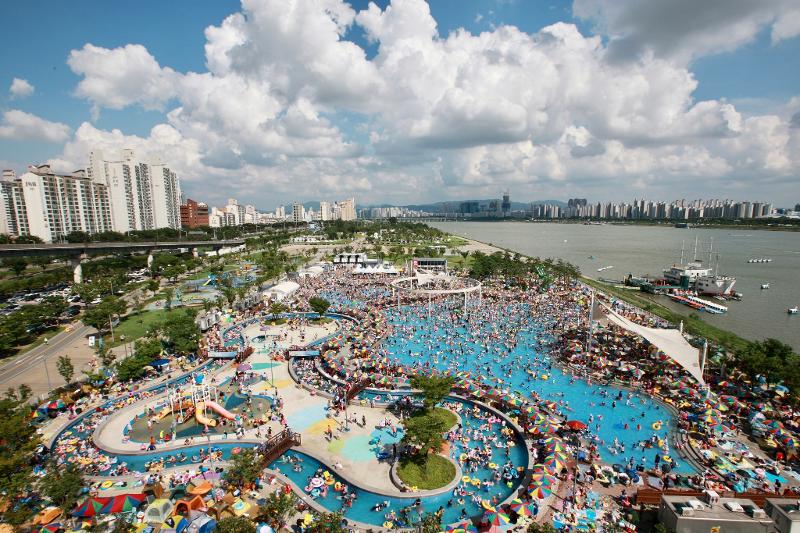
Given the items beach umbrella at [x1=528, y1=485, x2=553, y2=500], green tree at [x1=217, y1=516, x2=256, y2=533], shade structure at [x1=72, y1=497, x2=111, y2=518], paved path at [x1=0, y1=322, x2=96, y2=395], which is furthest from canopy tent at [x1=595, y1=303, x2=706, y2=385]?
paved path at [x1=0, y1=322, x2=96, y2=395]

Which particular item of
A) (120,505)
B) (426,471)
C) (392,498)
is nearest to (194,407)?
(120,505)

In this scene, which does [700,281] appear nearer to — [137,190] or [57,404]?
[57,404]

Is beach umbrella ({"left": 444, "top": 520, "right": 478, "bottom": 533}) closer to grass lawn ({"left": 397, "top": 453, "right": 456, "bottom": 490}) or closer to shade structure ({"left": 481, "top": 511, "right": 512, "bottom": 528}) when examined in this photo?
shade structure ({"left": 481, "top": 511, "right": 512, "bottom": 528})

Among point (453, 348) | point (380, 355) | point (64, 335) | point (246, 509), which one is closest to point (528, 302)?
point (453, 348)

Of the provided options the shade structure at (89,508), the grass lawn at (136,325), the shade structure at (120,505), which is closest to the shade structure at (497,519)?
the shade structure at (120,505)

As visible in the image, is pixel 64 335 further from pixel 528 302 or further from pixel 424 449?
pixel 528 302
